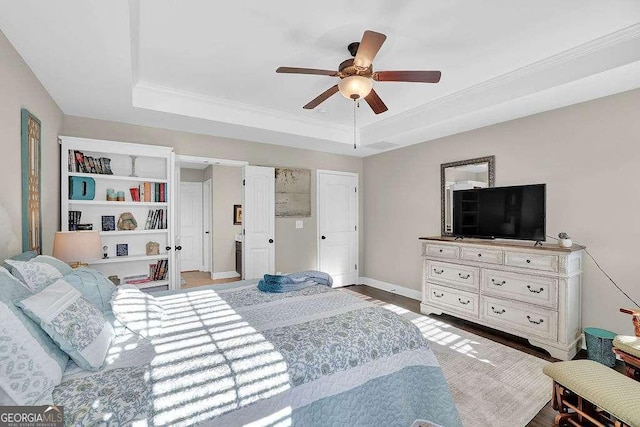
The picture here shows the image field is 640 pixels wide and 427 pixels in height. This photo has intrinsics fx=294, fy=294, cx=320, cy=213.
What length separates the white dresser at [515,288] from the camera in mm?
2785

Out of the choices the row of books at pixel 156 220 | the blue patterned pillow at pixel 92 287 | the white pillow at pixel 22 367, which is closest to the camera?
the white pillow at pixel 22 367

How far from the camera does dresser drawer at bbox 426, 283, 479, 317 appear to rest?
3.46 meters

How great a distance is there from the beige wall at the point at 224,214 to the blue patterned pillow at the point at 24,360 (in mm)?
4950

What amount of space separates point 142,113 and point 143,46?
1.05 m

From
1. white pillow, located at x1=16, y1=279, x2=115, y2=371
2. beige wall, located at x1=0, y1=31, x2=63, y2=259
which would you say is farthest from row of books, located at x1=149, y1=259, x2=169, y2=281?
white pillow, located at x1=16, y1=279, x2=115, y2=371

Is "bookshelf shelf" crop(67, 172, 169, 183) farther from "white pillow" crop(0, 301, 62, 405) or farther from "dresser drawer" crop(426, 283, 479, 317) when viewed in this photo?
"dresser drawer" crop(426, 283, 479, 317)

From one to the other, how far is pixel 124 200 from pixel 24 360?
2.85 m

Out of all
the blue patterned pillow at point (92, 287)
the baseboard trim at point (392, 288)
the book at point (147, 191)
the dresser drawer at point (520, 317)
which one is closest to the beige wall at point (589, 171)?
the dresser drawer at point (520, 317)

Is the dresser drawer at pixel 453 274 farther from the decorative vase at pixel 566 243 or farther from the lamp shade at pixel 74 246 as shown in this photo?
the lamp shade at pixel 74 246

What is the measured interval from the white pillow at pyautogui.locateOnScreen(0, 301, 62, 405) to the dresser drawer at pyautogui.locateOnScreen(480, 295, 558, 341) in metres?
3.64

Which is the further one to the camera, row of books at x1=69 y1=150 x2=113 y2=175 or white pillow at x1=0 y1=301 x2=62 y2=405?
row of books at x1=69 y1=150 x2=113 y2=175

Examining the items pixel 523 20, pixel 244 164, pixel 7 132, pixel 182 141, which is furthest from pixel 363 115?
pixel 7 132

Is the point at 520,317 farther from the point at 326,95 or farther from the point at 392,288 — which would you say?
the point at 326,95

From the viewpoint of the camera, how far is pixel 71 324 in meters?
1.30
